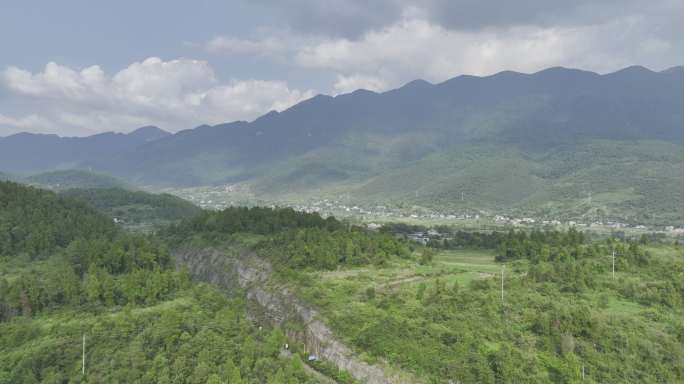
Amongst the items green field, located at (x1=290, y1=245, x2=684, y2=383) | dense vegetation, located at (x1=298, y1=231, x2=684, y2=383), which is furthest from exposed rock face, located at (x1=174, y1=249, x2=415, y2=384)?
dense vegetation, located at (x1=298, y1=231, x2=684, y2=383)

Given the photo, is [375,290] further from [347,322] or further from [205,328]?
[205,328]

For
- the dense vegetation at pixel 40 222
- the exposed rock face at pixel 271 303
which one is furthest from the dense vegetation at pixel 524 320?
the dense vegetation at pixel 40 222

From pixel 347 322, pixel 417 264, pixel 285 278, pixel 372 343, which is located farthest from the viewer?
pixel 417 264

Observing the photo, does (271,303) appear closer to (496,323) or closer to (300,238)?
(300,238)

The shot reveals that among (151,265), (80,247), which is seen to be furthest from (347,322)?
(80,247)

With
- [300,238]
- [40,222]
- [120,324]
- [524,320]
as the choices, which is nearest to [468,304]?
[524,320]

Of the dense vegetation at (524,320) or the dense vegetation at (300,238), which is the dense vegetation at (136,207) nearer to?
the dense vegetation at (300,238)

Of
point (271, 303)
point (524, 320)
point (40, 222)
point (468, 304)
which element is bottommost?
point (271, 303)
